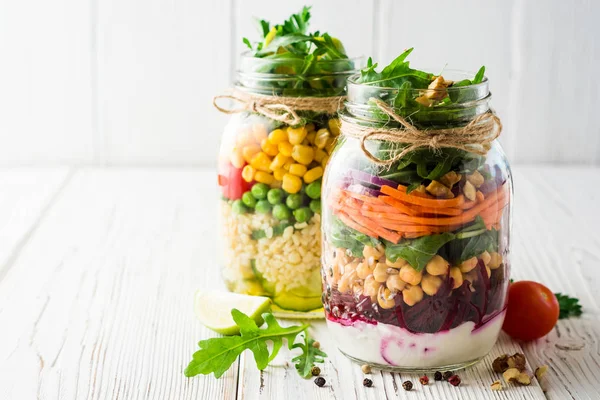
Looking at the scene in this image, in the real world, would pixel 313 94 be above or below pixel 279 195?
above

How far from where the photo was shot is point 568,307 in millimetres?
1495

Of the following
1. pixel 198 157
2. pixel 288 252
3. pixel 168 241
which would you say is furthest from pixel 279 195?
pixel 198 157

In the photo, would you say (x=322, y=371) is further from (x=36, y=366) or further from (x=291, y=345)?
(x=36, y=366)

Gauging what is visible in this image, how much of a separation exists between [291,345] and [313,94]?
16.0 inches

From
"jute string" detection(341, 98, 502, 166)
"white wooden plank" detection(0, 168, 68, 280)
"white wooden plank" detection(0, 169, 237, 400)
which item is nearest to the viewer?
"jute string" detection(341, 98, 502, 166)

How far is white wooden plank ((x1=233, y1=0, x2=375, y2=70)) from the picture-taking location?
2.48 meters

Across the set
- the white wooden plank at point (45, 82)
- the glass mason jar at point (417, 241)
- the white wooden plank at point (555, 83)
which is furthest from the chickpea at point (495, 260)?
the white wooden plank at point (45, 82)

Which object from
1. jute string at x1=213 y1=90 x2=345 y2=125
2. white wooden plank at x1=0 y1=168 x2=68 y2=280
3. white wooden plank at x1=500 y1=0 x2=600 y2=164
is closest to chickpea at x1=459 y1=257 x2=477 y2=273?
jute string at x1=213 y1=90 x2=345 y2=125

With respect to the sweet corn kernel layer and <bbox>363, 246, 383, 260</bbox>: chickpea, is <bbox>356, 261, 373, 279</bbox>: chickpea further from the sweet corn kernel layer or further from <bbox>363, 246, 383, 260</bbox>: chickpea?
the sweet corn kernel layer

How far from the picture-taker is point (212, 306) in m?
1.44

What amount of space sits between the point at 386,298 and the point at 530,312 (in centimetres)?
31

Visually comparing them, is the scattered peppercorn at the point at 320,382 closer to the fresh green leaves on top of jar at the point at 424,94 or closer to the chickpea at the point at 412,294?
the chickpea at the point at 412,294

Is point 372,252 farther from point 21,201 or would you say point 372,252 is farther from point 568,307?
point 21,201

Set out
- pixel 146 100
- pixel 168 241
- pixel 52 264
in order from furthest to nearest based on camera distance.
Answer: pixel 146 100 < pixel 168 241 < pixel 52 264
